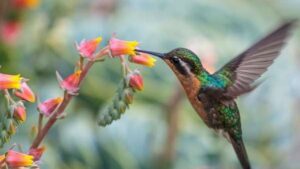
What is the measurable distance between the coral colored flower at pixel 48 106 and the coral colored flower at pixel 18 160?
180mm

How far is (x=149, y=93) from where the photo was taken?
13.8ft

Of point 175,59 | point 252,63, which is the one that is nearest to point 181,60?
point 175,59

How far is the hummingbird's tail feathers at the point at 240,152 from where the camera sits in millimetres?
2308

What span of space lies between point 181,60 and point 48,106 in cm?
33

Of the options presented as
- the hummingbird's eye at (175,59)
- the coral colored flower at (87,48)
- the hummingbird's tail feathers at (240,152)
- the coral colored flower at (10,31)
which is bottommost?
the hummingbird's tail feathers at (240,152)

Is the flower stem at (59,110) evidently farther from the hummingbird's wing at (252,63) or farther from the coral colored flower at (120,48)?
the hummingbird's wing at (252,63)

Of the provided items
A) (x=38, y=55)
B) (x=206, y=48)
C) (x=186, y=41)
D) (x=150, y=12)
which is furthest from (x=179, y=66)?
(x=150, y=12)

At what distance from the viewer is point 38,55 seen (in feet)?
12.0

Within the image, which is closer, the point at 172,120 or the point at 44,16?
the point at 172,120

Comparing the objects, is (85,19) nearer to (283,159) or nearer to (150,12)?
(150,12)

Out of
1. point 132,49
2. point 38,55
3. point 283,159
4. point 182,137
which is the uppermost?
point 38,55

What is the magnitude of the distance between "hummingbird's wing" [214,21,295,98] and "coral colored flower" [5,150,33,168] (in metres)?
0.61

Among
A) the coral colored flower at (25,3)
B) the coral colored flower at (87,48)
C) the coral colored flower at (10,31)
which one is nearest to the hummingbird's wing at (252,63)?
the coral colored flower at (87,48)

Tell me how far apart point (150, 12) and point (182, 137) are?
1.11m
